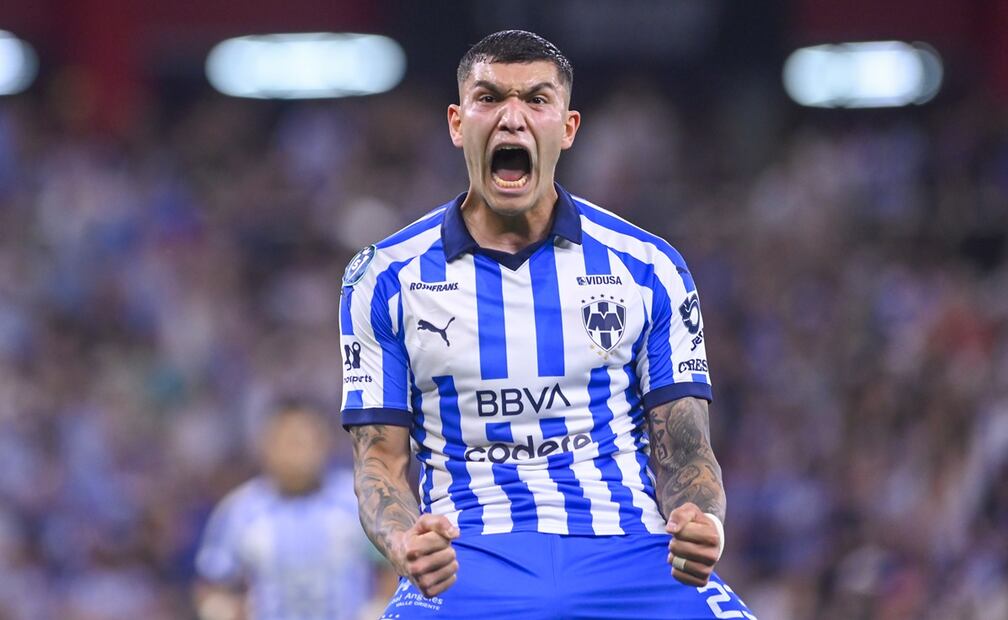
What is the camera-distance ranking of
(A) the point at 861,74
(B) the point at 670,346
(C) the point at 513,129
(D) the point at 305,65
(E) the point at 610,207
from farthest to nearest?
(A) the point at 861,74 → (D) the point at 305,65 → (E) the point at 610,207 → (B) the point at 670,346 → (C) the point at 513,129

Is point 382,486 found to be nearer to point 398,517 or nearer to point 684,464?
point 398,517

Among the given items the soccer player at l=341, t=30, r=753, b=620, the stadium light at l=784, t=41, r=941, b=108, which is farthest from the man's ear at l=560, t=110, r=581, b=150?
the stadium light at l=784, t=41, r=941, b=108

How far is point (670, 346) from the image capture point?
12.5 ft

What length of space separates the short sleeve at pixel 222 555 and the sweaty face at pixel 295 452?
0.26m

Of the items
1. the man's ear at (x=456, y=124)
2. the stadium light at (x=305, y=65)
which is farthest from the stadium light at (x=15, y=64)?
the man's ear at (x=456, y=124)

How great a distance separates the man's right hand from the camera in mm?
3234

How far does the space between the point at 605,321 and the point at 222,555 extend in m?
3.26

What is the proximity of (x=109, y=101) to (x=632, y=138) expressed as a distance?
14.4 ft

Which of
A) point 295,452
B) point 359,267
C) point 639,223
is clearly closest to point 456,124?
point 359,267

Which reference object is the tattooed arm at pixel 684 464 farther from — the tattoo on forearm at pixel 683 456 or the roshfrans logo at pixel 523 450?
the roshfrans logo at pixel 523 450

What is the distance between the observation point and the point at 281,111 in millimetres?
14406

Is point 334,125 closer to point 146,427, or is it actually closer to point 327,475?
point 146,427

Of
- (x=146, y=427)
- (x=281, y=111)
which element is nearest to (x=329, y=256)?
(x=146, y=427)

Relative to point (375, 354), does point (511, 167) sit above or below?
above
